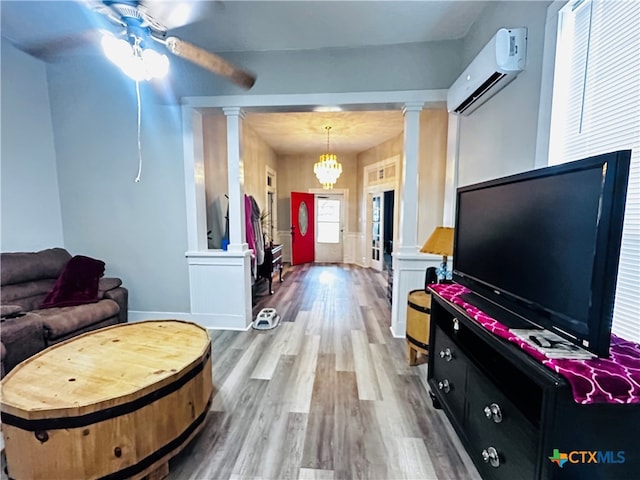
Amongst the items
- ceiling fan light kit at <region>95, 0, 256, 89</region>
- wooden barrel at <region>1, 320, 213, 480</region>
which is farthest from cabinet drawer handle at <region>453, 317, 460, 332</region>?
ceiling fan light kit at <region>95, 0, 256, 89</region>

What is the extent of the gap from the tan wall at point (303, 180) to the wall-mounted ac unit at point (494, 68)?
485 centimetres

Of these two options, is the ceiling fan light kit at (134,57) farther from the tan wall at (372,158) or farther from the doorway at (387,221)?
the doorway at (387,221)

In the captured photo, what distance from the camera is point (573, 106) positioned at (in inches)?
54.2

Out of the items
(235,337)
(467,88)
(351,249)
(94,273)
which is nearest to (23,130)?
(94,273)

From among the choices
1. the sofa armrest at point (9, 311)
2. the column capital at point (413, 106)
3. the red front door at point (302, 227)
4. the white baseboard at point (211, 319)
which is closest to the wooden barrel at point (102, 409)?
the sofa armrest at point (9, 311)

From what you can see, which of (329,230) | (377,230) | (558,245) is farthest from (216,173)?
(329,230)

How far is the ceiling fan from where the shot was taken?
1395mm

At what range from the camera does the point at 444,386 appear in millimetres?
1629

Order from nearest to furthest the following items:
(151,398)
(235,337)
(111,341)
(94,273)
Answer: (151,398) < (111,341) < (94,273) < (235,337)

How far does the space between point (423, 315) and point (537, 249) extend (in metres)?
1.26

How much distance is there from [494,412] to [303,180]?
666 centimetres

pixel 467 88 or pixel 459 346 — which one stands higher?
pixel 467 88

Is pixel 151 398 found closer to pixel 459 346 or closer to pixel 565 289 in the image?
pixel 459 346

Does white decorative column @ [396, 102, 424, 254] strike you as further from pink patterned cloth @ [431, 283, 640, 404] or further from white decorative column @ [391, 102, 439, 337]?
pink patterned cloth @ [431, 283, 640, 404]
